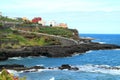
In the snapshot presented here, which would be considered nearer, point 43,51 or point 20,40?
point 43,51

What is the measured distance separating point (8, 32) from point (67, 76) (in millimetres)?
55072

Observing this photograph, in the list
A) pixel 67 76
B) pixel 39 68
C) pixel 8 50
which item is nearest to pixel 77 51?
pixel 8 50

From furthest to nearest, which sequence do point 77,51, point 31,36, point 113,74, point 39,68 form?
point 31,36 < point 77,51 < point 39,68 < point 113,74

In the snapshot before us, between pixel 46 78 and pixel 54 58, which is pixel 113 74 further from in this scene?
pixel 54 58

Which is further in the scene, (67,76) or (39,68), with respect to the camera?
(39,68)

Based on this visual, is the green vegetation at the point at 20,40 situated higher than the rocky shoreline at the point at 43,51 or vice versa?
the green vegetation at the point at 20,40

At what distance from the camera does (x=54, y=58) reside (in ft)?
260

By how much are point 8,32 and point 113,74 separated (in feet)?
178

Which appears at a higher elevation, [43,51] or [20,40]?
[20,40]

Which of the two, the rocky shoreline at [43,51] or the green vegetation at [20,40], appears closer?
the rocky shoreline at [43,51]

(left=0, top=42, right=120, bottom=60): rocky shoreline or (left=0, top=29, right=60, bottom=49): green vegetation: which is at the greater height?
(left=0, top=29, right=60, bottom=49): green vegetation

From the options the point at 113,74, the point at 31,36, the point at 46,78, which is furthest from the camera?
the point at 31,36

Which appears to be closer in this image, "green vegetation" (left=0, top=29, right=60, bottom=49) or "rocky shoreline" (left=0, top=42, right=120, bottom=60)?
"rocky shoreline" (left=0, top=42, right=120, bottom=60)

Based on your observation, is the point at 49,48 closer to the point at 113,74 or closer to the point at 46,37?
the point at 46,37
